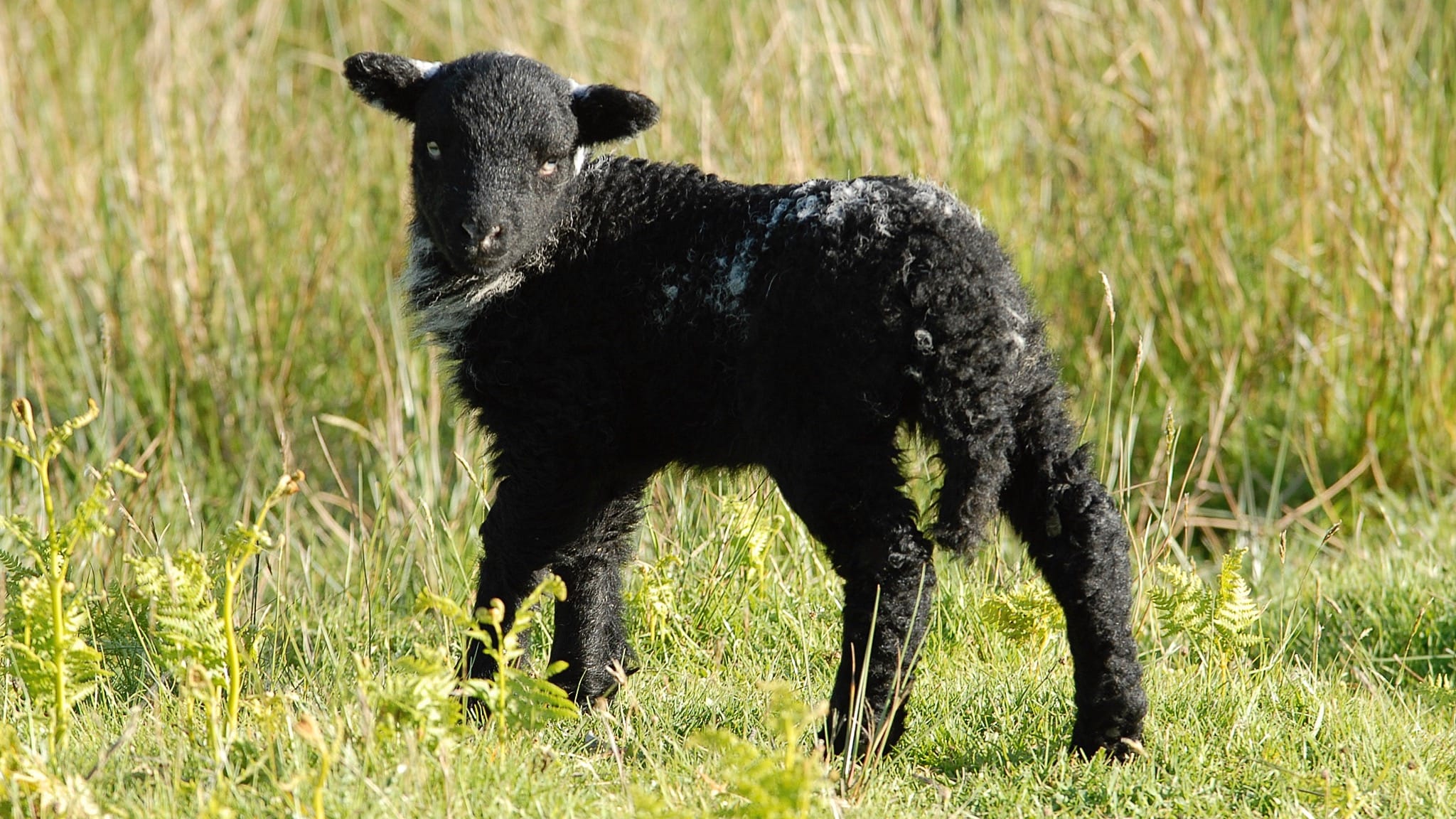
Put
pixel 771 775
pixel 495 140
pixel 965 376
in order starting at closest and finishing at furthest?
pixel 771 775
pixel 965 376
pixel 495 140

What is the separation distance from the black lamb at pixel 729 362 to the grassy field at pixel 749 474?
0.34 metres

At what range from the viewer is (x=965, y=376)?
3.12 meters

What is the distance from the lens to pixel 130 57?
8.68 metres

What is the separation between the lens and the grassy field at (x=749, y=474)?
3.19m

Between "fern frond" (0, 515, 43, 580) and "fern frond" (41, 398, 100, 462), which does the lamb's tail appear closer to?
Result: "fern frond" (41, 398, 100, 462)

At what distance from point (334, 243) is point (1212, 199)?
4.43 meters

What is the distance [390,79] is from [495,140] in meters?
0.47

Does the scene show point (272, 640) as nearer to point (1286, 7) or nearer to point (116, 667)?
point (116, 667)

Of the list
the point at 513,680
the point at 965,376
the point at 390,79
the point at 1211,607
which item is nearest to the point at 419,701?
the point at 513,680

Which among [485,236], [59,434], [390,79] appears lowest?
[59,434]

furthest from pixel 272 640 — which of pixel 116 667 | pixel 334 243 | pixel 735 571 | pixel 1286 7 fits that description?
pixel 1286 7

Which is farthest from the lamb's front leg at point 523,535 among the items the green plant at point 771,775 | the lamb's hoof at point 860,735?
the green plant at point 771,775

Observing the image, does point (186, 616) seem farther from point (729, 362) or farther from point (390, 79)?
point (390, 79)

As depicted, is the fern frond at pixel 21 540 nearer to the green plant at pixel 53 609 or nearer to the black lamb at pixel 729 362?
the green plant at pixel 53 609
